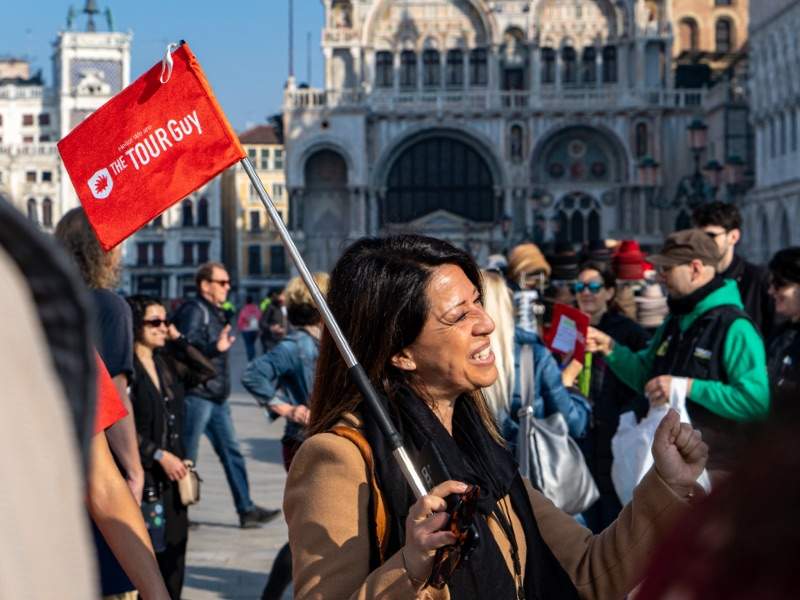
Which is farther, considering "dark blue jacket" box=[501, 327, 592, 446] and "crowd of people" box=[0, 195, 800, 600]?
"dark blue jacket" box=[501, 327, 592, 446]

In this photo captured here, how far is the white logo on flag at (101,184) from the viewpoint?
8.95 feet

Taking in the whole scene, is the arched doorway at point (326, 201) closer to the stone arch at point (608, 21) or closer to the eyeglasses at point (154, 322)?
the stone arch at point (608, 21)

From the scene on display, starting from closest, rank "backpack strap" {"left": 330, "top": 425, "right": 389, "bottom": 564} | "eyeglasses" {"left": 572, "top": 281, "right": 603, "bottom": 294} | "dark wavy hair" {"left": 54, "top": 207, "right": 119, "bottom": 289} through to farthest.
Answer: "backpack strap" {"left": 330, "top": 425, "right": 389, "bottom": 564} → "dark wavy hair" {"left": 54, "top": 207, "right": 119, "bottom": 289} → "eyeglasses" {"left": 572, "top": 281, "right": 603, "bottom": 294}

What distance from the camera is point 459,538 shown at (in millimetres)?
1790

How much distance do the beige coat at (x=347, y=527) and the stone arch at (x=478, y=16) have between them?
152 feet

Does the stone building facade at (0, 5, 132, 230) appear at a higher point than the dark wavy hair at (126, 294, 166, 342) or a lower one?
higher

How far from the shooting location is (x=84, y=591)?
67 cm

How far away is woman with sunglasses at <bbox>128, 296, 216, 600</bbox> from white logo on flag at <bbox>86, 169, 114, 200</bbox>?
92.1 inches

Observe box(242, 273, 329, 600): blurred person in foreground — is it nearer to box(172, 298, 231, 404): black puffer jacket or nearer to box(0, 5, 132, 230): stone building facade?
box(172, 298, 231, 404): black puffer jacket

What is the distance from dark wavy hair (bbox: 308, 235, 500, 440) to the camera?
2336 mm

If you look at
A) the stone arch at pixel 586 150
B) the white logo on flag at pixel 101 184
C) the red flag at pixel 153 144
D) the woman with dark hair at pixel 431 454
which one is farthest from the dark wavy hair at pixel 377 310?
the stone arch at pixel 586 150

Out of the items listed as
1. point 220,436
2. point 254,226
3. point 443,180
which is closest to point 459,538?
point 220,436

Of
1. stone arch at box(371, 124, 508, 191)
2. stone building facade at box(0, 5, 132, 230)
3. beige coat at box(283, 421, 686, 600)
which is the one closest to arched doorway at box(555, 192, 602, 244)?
stone arch at box(371, 124, 508, 191)

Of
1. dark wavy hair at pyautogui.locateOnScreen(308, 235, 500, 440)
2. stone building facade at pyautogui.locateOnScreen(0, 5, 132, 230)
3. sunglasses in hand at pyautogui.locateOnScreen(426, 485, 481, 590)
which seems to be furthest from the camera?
stone building facade at pyautogui.locateOnScreen(0, 5, 132, 230)
